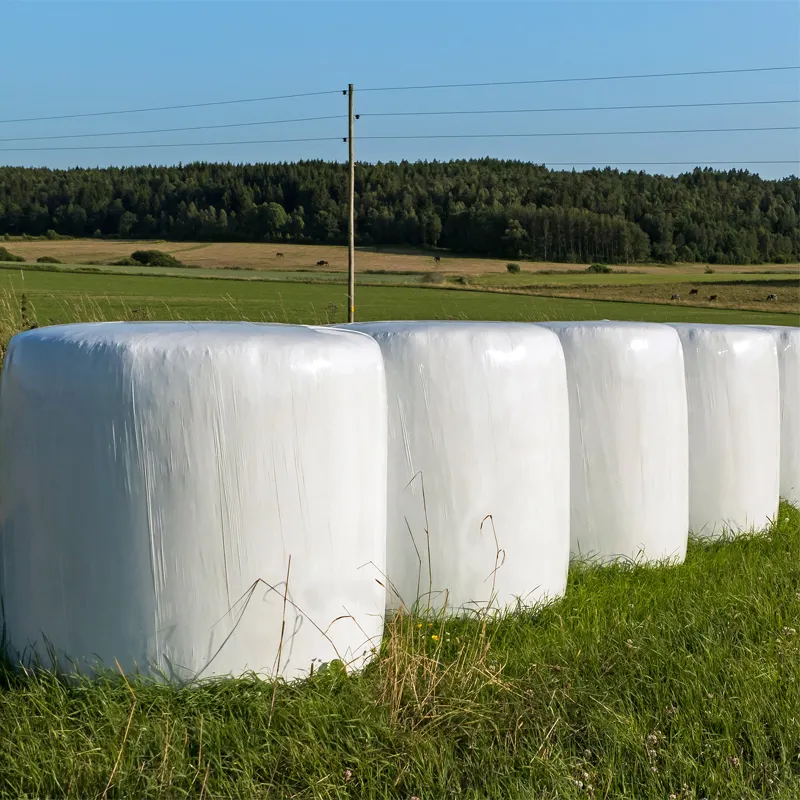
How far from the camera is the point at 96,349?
107 inches

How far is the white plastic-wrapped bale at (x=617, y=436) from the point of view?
423 cm

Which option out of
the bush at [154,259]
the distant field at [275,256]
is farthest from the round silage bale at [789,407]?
the bush at [154,259]

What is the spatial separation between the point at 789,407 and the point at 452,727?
4.22 meters

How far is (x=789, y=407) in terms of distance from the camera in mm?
6047

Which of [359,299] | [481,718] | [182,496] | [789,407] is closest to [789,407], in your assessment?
[789,407]

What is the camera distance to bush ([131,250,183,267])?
67938 millimetres

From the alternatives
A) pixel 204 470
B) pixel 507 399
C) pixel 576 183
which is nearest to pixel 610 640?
pixel 507 399

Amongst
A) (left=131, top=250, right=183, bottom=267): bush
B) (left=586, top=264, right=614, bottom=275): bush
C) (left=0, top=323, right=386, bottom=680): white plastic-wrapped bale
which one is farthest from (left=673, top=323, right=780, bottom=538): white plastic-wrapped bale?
(left=586, top=264, right=614, bottom=275): bush

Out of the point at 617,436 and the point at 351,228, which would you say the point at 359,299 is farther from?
the point at 617,436

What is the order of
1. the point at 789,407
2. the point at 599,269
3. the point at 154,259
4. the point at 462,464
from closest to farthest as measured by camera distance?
the point at 462,464 < the point at 789,407 < the point at 154,259 < the point at 599,269

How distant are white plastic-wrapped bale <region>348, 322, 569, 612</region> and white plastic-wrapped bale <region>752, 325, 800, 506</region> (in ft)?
9.79

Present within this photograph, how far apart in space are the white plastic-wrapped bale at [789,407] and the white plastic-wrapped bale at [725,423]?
829mm

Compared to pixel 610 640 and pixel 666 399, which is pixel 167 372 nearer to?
pixel 610 640

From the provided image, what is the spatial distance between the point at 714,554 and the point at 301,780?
2.93 m
